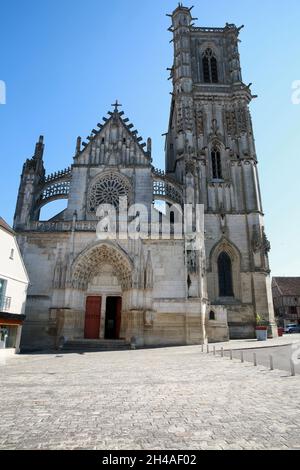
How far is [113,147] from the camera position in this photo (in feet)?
79.4

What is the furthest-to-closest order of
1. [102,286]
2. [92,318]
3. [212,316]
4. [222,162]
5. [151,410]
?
[222,162] → [212,316] → [102,286] → [92,318] → [151,410]

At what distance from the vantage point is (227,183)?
87.8ft

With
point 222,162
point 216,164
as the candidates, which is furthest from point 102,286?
point 222,162

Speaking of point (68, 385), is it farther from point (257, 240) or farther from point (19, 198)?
point (257, 240)

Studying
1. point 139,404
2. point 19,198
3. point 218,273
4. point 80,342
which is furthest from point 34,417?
point 218,273

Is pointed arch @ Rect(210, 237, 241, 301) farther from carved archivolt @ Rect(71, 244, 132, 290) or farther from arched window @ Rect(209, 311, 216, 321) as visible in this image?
carved archivolt @ Rect(71, 244, 132, 290)

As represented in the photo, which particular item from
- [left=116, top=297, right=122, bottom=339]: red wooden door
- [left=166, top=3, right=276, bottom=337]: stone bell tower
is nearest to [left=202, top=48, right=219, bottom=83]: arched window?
[left=166, top=3, right=276, bottom=337]: stone bell tower

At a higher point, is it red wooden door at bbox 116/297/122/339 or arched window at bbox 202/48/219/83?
arched window at bbox 202/48/219/83

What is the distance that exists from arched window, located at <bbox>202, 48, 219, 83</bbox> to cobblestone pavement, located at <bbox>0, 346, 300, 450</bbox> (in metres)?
31.7

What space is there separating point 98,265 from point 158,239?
4.44 meters

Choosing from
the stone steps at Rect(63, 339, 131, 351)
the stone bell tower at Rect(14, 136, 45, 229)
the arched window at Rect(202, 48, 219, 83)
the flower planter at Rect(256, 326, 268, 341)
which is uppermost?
the arched window at Rect(202, 48, 219, 83)

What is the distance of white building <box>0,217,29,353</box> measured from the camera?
14.6 meters

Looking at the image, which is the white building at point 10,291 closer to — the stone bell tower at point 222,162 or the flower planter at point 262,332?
the stone bell tower at point 222,162

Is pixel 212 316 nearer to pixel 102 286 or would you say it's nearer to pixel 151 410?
pixel 102 286
